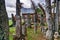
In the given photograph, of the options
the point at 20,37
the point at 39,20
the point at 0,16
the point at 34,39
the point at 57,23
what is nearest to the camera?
the point at 0,16

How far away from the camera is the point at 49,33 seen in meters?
8.59

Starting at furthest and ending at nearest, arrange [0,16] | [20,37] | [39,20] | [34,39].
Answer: [39,20], [34,39], [20,37], [0,16]

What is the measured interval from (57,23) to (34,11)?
1.88 metres

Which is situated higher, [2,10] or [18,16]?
[2,10]

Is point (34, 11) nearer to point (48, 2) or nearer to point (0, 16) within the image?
point (48, 2)

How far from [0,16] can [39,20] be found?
10534 mm

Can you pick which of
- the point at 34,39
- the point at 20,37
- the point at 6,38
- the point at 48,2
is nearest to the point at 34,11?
the point at 34,39

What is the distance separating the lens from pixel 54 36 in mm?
8133

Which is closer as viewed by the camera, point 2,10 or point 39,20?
point 2,10

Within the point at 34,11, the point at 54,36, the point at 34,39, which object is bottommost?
the point at 34,39

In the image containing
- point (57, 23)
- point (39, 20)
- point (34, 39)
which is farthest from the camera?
point (39, 20)

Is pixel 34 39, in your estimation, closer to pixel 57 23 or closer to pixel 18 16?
pixel 57 23

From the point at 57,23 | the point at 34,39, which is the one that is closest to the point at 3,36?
the point at 34,39

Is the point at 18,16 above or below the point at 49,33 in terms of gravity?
above
